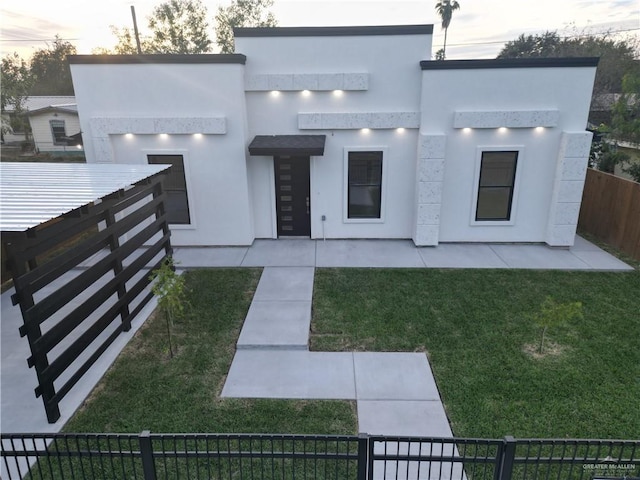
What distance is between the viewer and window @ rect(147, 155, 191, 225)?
1002 cm

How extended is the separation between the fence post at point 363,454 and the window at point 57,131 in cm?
3217

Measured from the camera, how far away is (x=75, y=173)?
6.70 metres

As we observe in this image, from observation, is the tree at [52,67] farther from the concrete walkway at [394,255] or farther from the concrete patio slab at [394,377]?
the concrete patio slab at [394,377]

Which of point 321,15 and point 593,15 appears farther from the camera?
point 593,15

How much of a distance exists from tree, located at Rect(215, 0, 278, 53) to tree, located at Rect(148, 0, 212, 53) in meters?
1.07

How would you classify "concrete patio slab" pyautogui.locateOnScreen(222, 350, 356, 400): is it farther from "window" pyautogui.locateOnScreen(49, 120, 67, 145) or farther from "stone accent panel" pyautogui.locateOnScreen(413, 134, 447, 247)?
"window" pyautogui.locateOnScreen(49, 120, 67, 145)

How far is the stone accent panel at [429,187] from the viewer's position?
376 inches

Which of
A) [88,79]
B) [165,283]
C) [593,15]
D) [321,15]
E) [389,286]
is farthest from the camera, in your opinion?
[593,15]

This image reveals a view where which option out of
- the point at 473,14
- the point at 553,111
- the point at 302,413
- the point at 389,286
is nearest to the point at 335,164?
the point at 389,286

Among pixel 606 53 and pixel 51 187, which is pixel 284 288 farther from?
pixel 606 53

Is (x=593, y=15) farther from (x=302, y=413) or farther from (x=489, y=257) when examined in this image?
(x=302, y=413)

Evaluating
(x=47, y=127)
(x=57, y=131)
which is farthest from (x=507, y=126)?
(x=47, y=127)

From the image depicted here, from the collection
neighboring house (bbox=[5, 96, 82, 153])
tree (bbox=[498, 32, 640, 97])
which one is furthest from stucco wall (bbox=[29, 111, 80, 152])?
tree (bbox=[498, 32, 640, 97])

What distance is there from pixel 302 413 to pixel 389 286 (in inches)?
153
